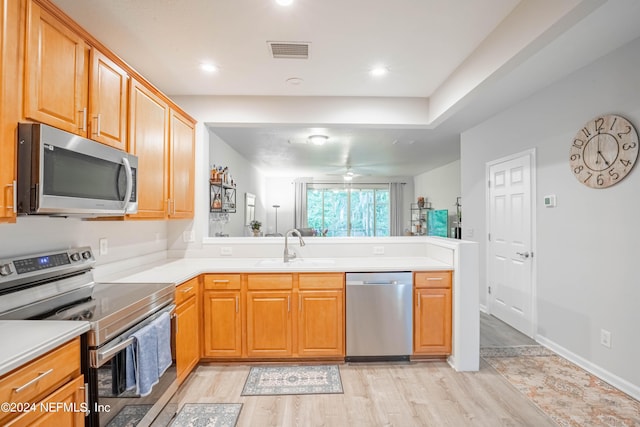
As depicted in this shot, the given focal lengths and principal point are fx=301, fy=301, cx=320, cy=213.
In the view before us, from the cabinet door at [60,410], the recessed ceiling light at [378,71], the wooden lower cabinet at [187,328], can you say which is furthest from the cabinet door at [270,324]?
the recessed ceiling light at [378,71]

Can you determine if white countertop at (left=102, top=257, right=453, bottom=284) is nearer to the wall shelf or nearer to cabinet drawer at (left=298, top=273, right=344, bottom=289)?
cabinet drawer at (left=298, top=273, right=344, bottom=289)

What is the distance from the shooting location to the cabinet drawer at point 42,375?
962mm

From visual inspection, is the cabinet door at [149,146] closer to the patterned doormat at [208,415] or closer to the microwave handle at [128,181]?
the microwave handle at [128,181]

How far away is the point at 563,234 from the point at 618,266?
0.55 m

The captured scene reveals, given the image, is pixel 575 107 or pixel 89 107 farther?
pixel 575 107

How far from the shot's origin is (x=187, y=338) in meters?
2.29

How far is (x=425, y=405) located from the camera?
2.10 meters

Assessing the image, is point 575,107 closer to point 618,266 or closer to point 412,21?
point 618,266

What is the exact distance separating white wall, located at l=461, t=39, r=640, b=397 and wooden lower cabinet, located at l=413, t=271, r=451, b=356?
1.16 metres

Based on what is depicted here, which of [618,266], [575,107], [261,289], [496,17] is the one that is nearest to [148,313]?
[261,289]

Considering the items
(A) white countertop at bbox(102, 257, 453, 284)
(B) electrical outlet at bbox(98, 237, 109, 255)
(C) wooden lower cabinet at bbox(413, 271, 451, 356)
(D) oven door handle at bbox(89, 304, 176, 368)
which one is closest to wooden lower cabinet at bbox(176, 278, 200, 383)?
(A) white countertop at bbox(102, 257, 453, 284)

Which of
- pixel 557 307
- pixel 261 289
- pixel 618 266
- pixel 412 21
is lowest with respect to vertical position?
pixel 557 307

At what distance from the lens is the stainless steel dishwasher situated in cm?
262

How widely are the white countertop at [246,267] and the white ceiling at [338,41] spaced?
1444 millimetres
